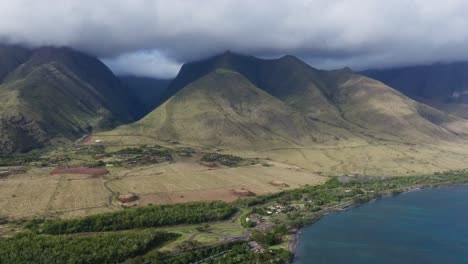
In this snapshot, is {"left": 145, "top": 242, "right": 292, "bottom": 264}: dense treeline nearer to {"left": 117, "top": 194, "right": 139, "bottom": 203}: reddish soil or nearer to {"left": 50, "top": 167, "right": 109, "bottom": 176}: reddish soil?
{"left": 117, "top": 194, "right": 139, "bottom": 203}: reddish soil

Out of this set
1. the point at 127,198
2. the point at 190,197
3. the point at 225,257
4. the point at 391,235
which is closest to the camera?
the point at 225,257

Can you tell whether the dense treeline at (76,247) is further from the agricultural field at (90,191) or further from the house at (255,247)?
the agricultural field at (90,191)

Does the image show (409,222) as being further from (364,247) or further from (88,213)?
(88,213)

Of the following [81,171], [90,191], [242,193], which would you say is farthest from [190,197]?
[81,171]

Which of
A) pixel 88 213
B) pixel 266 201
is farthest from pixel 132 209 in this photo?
pixel 266 201

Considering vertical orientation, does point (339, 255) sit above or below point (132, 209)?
below

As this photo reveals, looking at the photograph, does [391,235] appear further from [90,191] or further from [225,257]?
[90,191]
